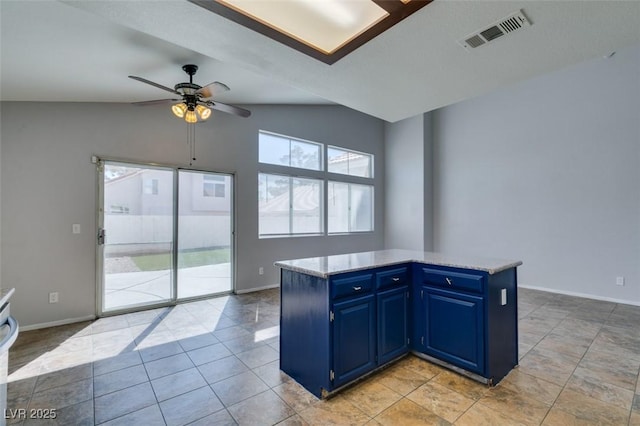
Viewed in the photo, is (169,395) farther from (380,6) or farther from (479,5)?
(479,5)

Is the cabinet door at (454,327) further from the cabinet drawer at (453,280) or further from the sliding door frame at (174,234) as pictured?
the sliding door frame at (174,234)

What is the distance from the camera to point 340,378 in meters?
2.17

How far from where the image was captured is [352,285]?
225 cm

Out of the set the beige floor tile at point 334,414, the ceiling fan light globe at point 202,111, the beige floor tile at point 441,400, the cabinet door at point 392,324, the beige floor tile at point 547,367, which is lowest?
the beige floor tile at point 547,367

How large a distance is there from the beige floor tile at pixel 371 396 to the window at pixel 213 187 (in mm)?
3663

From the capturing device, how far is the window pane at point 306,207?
5.90 m

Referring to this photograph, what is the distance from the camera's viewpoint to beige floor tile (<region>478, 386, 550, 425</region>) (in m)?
1.94

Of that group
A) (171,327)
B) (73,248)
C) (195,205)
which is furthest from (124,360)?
(195,205)

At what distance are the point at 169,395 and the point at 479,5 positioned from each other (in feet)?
10.9

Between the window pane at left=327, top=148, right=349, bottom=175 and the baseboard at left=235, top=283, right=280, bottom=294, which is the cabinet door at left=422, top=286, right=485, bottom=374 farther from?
the window pane at left=327, top=148, right=349, bottom=175

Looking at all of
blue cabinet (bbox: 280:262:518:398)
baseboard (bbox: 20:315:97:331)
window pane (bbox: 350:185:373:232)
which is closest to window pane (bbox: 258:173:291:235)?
window pane (bbox: 350:185:373:232)

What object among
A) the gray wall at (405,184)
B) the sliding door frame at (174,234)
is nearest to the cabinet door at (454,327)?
the sliding door frame at (174,234)

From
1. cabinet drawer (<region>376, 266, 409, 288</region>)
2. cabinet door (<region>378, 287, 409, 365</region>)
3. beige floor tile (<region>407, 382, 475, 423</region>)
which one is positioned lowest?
beige floor tile (<region>407, 382, 475, 423</region>)

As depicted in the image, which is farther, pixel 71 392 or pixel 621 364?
pixel 621 364
